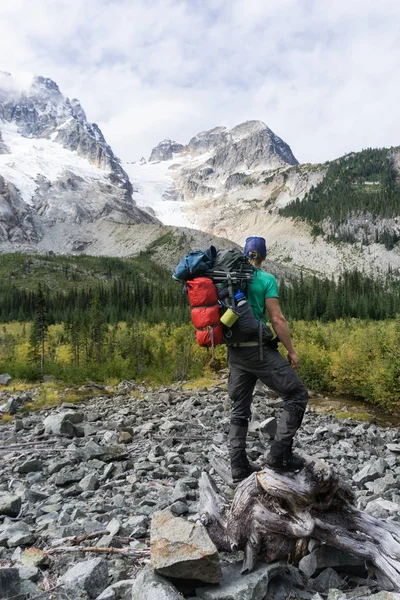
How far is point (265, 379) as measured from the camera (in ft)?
19.4

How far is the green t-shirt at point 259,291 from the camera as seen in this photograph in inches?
241

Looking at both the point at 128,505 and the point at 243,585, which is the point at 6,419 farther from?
the point at 243,585

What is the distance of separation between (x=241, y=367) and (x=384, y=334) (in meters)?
43.4

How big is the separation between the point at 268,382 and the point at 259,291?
1317 mm

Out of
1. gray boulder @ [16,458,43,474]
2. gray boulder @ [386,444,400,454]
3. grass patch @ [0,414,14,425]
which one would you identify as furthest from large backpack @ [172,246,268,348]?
grass patch @ [0,414,14,425]

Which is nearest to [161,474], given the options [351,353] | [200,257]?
[200,257]

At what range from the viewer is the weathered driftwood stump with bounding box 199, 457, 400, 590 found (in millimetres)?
4605

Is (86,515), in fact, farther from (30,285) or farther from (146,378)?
(30,285)

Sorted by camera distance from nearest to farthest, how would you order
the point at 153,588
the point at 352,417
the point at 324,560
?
the point at 153,588 < the point at 324,560 < the point at 352,417

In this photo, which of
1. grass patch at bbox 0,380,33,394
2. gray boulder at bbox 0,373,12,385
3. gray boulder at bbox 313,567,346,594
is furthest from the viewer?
gray boulder at bbox 0,373,12,385

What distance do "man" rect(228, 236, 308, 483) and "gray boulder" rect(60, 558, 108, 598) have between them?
236cm

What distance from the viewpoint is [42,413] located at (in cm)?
2077

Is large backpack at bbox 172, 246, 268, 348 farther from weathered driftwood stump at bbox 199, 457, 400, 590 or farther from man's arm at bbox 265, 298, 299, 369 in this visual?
weathered driftwood stump at bbox 199, 457, 400, 590

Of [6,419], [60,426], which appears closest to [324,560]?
[60,426]
